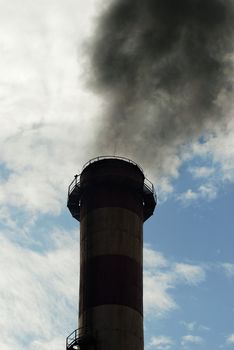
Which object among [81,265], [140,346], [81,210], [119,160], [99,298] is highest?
[119,160]

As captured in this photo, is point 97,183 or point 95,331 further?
point 97,183

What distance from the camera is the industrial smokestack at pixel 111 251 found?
3519cm

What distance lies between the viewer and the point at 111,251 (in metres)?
37.3

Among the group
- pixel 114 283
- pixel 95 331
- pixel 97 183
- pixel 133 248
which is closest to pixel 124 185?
pixel 97 183

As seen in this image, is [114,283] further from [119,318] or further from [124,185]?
[124,185]

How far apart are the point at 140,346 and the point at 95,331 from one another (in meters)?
2.81

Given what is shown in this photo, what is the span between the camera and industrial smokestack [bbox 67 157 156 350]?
35188mm

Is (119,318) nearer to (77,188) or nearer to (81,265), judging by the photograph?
(81,265)

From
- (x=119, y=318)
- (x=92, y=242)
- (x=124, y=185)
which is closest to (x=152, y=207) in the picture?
(x=124, y=185)

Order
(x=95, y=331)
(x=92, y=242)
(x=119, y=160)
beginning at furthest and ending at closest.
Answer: (x=119, y=160) → (x=92, y=242) → (x=95, y=331)

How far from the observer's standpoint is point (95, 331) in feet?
115

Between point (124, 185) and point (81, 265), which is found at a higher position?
point (124, 185)

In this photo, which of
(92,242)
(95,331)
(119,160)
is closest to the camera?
(95,331)

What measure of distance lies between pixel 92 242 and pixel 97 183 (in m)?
4.28
